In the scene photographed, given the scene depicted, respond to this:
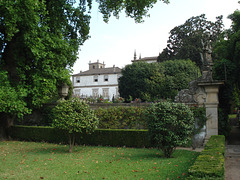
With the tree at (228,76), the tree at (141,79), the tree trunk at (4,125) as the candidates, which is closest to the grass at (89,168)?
the tree at (228,76)

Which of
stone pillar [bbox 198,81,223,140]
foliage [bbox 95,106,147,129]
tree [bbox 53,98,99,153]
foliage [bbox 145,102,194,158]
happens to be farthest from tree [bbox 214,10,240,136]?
tree [bbox 53,98,99,153]

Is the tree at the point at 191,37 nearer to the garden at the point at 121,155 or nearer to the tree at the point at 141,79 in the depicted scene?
the tree at the point at 141,79

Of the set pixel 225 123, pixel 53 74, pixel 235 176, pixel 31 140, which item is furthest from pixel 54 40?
pixel 235 176

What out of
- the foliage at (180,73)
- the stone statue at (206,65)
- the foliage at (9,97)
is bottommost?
the foliage at (9,97)

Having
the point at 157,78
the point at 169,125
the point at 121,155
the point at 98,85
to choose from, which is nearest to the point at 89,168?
the point at 121,155

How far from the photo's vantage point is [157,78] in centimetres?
3559

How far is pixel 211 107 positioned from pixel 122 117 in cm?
481

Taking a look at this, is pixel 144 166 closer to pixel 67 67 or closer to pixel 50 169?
pixel 50 169

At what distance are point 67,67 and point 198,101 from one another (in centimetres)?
842

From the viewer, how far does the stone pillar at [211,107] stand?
39.0 ft

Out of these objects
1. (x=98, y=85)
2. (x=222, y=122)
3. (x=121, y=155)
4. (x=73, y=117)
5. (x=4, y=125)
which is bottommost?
(x=121, y=155)

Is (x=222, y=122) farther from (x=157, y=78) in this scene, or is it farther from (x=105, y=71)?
(x=105, y=71)

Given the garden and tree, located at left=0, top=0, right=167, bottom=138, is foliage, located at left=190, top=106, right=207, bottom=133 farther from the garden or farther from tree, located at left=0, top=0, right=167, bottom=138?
tree, located at left=0, top=0, right=167, bottom=138

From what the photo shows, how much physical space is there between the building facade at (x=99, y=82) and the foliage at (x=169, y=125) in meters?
48.7
